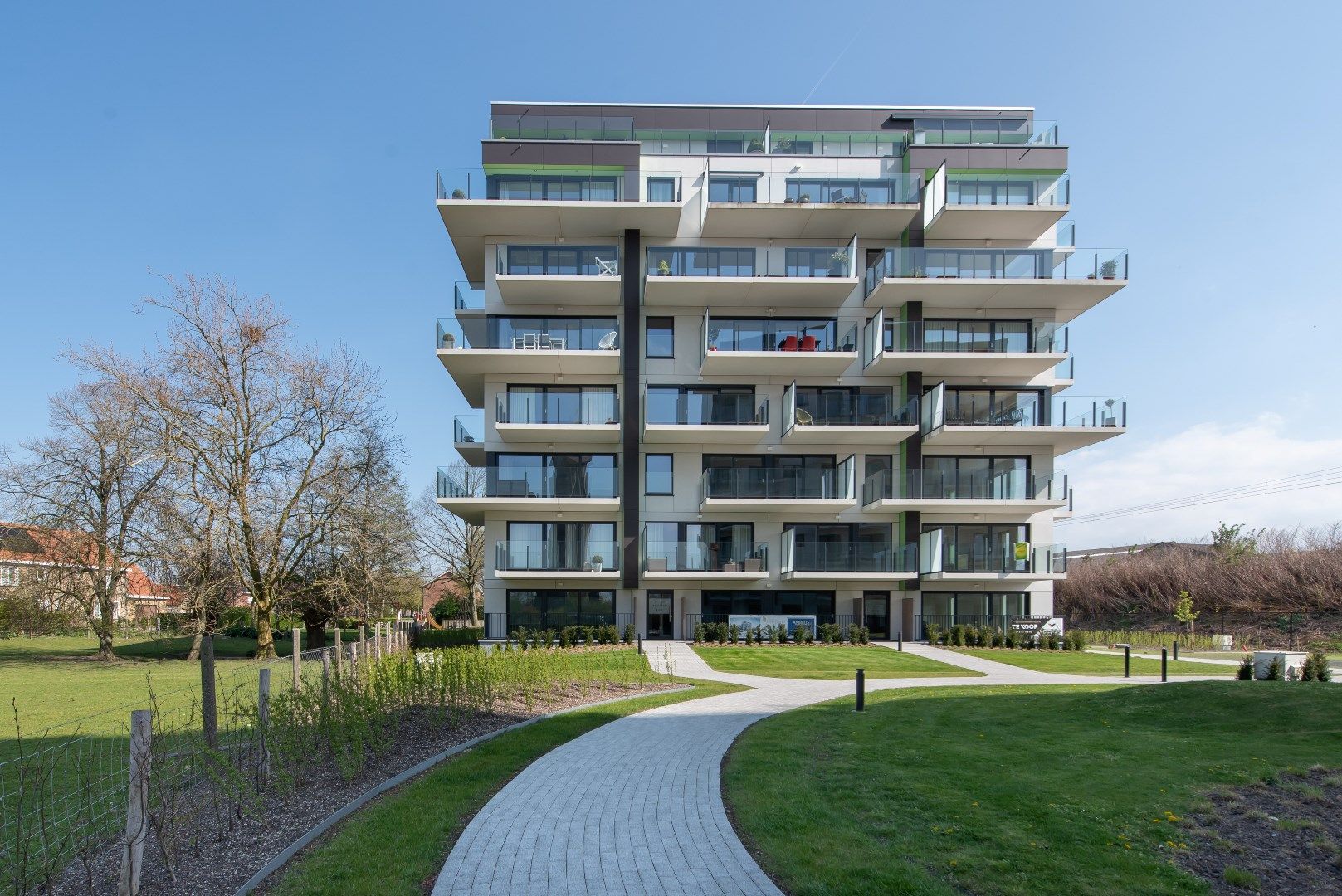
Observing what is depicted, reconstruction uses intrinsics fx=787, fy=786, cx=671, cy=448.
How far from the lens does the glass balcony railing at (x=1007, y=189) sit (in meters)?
28.6

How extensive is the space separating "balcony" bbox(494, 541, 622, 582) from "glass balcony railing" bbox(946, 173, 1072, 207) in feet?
58.7

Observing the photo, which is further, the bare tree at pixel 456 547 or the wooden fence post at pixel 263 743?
the bare tree at pixel 456 547

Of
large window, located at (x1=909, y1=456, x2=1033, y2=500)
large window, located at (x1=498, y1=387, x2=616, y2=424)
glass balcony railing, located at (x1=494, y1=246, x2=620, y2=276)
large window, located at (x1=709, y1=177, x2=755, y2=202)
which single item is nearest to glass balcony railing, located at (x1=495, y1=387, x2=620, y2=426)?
large window, located at (x1=498, y1=387, x2=616, y2=424)

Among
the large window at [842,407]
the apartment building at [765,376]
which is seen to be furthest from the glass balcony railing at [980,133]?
the large window at [842,407]

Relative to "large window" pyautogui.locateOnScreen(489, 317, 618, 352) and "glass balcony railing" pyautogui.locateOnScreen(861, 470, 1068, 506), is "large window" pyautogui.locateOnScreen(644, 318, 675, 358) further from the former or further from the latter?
"glass balcony railing" pyautogui.locateOnScreen(861, 470, 1068, 506)

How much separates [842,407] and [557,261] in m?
11.7

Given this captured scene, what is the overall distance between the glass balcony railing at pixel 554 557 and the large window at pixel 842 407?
8914 millimetres

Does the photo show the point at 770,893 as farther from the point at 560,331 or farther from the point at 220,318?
the point at 220,318

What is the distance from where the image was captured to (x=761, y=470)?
28.2m

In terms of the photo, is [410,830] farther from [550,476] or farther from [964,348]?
[964,348]

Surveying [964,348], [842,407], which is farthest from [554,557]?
Answer: [964,348]

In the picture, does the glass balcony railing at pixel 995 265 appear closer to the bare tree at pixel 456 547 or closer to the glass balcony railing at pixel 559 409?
the glass balcony railing at pixel 559 409

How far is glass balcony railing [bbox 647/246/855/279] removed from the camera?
2772 centimetres

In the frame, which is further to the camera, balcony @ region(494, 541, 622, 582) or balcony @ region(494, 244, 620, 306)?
balcony @ region(494, 244, 620, 306)
